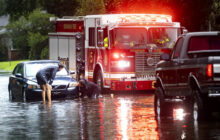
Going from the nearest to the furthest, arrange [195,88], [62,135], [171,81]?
[62,135] < [195,88] < [171,81]

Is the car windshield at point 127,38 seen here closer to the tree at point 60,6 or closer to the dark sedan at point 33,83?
the dark sedan at point 33,83

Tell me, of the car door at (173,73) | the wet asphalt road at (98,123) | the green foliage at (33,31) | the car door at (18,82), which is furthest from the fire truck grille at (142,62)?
the green foliage at (33,31)

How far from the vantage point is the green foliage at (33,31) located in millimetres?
66375

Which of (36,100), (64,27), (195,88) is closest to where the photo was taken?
(195,88)

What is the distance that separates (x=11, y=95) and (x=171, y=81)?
11059 mm

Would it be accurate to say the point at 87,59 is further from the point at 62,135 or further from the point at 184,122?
the point at 62,135

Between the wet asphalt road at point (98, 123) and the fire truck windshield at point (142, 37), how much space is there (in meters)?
3.44

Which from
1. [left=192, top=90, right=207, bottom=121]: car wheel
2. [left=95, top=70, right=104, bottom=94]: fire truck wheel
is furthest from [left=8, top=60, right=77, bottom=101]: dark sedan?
[left=192, top=90, right=207, bottom=121]: car wheel

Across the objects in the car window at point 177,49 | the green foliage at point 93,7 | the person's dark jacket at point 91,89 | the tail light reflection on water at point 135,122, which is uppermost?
the green foliage at point 93,7

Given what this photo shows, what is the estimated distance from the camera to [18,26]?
258 feet

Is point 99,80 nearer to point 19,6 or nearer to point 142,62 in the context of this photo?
point 142,62

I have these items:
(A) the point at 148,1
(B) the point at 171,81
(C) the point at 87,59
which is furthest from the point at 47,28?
(B) the point at 171,81

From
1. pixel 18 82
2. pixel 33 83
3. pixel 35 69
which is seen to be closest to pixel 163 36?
pixel 35 69

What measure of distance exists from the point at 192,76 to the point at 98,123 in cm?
248
